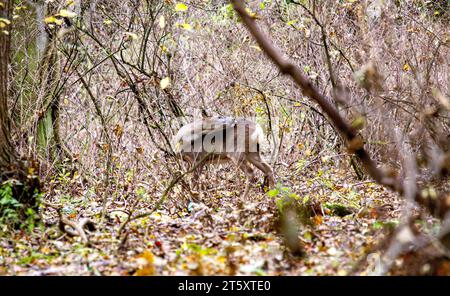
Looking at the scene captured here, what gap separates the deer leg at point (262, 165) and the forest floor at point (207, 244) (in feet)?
5.52

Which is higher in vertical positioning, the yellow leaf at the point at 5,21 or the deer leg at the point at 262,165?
the yellow leaf at the point at 5,21

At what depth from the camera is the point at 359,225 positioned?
685 cm

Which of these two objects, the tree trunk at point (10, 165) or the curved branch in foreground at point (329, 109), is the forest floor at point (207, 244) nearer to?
the tree trunk at point (10, 165)

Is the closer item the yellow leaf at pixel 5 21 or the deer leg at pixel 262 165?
the yellow leaf at pixel 5 21

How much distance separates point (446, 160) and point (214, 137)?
6.25m

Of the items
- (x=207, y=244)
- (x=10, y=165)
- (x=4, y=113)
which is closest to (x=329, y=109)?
(x=207, y=244)

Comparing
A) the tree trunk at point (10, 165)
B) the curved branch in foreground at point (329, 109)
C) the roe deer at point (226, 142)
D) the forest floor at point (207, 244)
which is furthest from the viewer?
the roe deer at point (226, 142)

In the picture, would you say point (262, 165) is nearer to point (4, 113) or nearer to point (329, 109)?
point (4, 113)

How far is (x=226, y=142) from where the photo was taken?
34.9 ft

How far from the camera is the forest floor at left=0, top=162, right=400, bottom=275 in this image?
5.02 metres

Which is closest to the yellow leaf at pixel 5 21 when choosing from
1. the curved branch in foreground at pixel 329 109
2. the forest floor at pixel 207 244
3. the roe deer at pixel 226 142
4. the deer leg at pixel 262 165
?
the forest floor at pixel 207 244

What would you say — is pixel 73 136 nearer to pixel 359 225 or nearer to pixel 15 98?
pixel 15 98

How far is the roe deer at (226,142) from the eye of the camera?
10203mm
